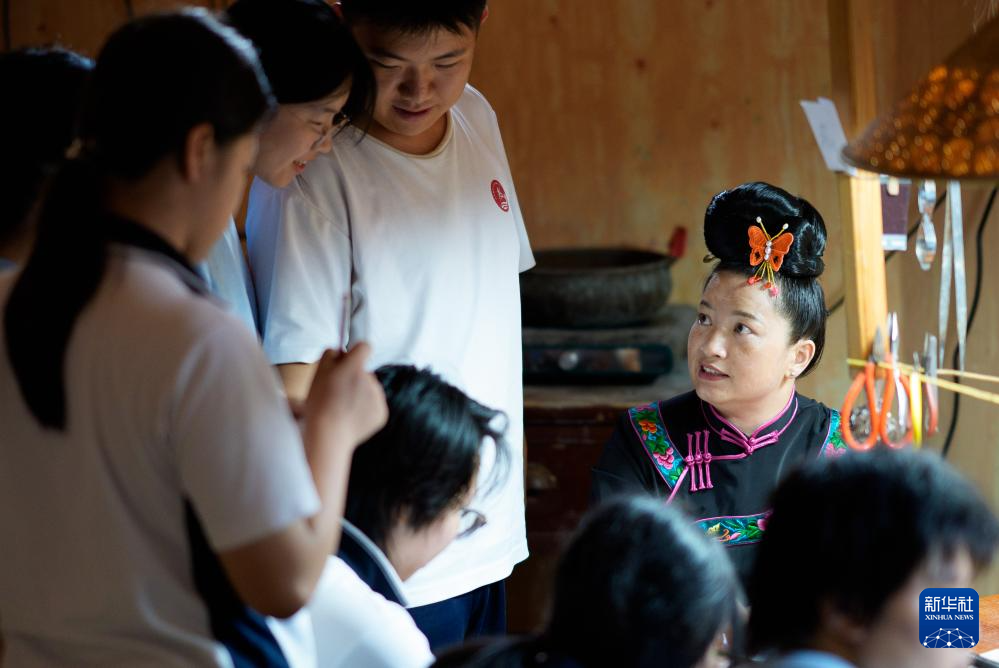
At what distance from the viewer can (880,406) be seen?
1.75m

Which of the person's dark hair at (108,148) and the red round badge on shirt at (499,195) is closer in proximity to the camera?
the person's dark hair at (108,148)

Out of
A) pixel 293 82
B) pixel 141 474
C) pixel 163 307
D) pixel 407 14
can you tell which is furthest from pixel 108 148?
pixel 407 14

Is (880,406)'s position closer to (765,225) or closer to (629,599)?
(765,225)

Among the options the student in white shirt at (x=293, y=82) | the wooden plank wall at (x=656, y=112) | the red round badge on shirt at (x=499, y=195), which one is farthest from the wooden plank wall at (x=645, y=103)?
the student in white shirt at (x=293, y=82)

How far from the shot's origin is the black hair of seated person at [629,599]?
38.0 inches

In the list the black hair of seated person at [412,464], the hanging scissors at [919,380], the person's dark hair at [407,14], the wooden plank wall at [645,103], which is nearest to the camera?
the black hair of seated person at [412,464]

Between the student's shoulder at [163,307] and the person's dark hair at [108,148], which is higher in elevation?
the person's dark hair at [108,148]

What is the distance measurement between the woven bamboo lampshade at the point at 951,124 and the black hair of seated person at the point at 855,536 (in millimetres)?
270

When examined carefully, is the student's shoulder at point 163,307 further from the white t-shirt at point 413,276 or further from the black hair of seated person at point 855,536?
the white t-shirt at point 413,276

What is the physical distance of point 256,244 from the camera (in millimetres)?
1619

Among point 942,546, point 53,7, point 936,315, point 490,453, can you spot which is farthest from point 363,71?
point 53,7

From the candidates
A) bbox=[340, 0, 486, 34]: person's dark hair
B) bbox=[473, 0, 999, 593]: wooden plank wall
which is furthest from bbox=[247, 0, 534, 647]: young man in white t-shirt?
bbox=[473, 0, 999, 593]: wooden plank wall

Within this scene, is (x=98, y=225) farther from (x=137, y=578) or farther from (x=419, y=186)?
(x=419, y=186)

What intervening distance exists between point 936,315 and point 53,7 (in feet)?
8.25
